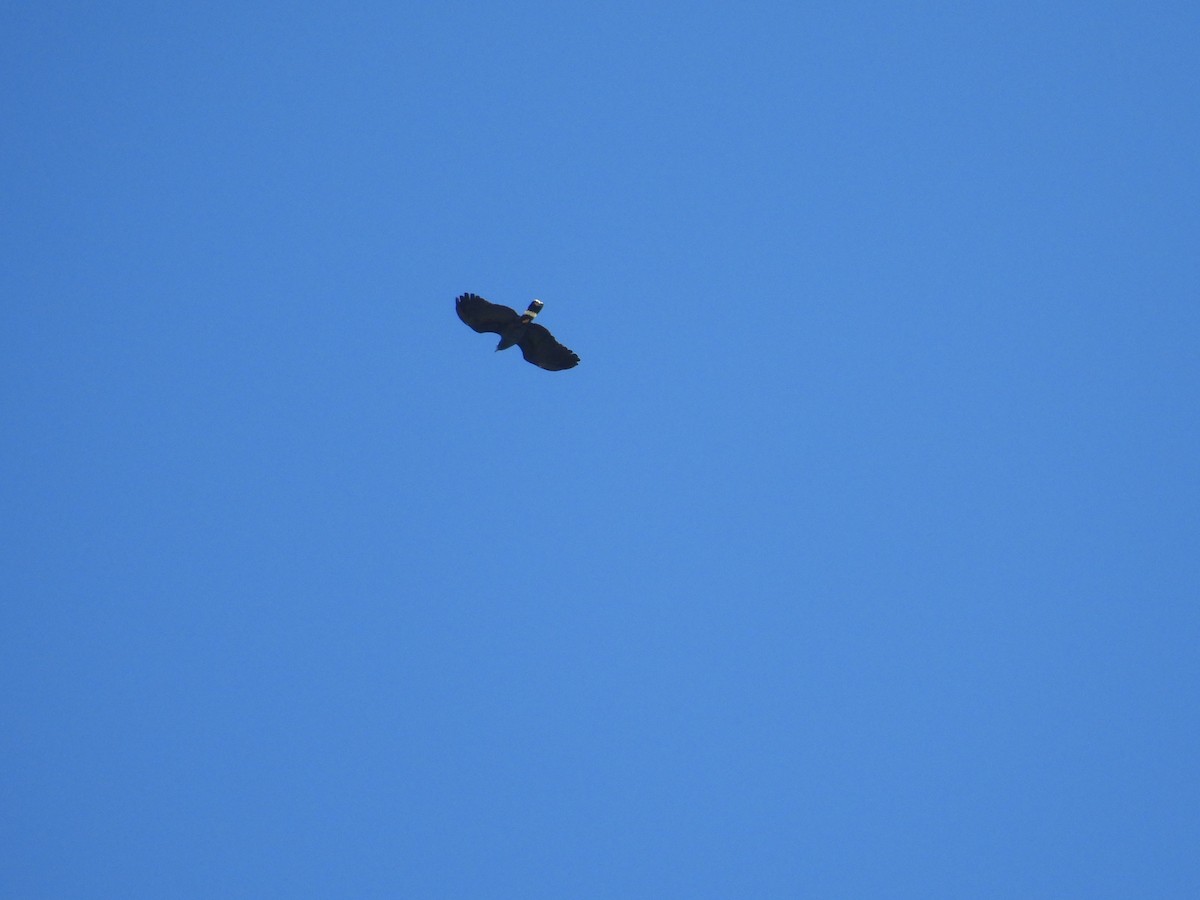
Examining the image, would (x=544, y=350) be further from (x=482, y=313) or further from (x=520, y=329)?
(x=482, y=313)

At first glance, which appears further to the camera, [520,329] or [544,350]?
[544,350]

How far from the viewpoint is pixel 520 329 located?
32.1m

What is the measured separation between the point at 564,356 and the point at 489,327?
5.65 ft

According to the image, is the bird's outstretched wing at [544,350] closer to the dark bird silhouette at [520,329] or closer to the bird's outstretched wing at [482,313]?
the dark bird silhouette at [520,329]

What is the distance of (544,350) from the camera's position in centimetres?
3259

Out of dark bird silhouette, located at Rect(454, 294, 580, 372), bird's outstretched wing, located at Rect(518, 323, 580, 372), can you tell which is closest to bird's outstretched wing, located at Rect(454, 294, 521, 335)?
dark bird silhouette, located at Rect(454, 294, 580, 372)

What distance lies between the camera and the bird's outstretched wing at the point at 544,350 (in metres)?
32.3

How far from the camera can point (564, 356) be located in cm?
3275

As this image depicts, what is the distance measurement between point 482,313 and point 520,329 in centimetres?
87

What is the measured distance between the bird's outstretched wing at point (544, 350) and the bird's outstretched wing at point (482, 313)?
54 centimetres

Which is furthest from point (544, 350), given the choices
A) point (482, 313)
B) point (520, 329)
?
point (482, 313)

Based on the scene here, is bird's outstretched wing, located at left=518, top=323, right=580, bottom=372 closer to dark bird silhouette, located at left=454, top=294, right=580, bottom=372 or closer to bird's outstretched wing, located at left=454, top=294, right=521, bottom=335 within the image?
dark bird silhouette, located at left=454, top=294, right=580, bottom=372

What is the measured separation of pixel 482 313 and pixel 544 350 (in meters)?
1.63

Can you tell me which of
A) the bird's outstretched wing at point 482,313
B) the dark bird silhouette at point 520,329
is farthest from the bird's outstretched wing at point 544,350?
the bird's outstretched wing at point 482,313
